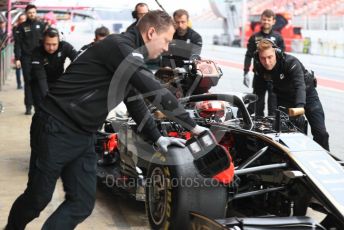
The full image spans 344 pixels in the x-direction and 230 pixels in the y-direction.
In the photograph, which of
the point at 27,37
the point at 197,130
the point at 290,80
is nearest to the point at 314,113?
the point at 290,80

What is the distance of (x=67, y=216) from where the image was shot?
3.38 metres

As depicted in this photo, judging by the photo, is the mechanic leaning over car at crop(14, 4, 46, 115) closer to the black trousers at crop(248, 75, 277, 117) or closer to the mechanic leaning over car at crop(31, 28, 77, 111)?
the mechanic leaning over car at crop(31, 28, 77, 111)

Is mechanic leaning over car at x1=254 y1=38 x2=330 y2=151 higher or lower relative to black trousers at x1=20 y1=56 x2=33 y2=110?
higher

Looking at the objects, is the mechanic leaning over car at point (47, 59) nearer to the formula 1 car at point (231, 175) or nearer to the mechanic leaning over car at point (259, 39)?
the formula 1 car at point (231, 175)

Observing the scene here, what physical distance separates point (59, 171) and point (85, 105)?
411 millimetres

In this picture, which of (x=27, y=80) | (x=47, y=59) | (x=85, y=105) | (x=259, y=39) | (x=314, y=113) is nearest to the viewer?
(x=85, y=105)

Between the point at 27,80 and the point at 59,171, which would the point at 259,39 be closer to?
the point at 27,80

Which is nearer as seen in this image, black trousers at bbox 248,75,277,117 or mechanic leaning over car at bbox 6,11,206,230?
mechanic leaning over car at bbox 6,11,206,230

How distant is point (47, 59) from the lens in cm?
631

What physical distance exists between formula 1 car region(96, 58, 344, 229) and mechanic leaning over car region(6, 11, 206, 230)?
363 millimetres

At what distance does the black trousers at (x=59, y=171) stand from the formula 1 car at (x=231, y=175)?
1.92 ft

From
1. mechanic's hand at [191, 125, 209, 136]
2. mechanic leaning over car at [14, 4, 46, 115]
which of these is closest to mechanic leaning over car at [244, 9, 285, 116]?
mechanic's hand at [191, 125, 209, 136]

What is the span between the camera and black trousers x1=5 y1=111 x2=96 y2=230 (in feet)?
10.8

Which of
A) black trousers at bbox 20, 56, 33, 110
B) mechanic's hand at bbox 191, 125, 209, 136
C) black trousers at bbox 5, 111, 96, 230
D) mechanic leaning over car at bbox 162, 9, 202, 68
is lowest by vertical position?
black trousers at bbox 20, 56, 33, 110
